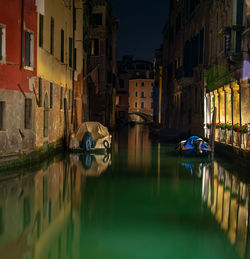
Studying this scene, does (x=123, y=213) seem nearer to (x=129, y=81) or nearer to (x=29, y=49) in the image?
(x=29, y=49)

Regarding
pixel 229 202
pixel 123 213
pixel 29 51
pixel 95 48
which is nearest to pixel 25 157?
pixel 29 51

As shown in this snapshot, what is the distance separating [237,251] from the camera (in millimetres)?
6043

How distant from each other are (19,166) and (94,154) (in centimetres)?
604

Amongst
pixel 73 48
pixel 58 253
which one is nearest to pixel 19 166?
pixel 58 253

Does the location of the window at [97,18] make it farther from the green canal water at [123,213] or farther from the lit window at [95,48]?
the green canal water at [123,213]

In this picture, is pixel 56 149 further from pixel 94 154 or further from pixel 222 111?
pixel 222 111

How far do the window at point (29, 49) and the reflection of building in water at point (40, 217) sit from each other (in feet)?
16.4

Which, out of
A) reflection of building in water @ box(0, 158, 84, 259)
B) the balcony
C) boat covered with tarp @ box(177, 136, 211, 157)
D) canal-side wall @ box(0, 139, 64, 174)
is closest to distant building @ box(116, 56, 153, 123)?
the balcony

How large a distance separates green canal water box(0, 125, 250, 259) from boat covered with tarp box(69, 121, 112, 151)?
581 cm

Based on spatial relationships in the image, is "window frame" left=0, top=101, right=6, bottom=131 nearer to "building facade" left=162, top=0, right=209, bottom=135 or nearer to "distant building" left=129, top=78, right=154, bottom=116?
"building facade" left=162, top=0, right=209, bottom=135

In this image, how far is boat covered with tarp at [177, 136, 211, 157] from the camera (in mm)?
18422

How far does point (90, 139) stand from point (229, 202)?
38.7ft

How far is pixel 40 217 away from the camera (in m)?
7.83

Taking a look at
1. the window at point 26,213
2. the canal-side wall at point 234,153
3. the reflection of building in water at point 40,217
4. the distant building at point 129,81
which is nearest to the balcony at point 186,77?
the canal-side wall at point 234,153
